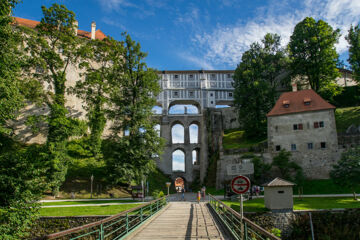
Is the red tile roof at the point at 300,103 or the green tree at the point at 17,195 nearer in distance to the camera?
the green tree at the point at 17,195

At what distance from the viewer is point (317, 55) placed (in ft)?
126

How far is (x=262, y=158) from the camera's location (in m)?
33.2

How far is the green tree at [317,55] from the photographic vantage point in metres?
38.1

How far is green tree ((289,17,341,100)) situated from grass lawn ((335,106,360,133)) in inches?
123

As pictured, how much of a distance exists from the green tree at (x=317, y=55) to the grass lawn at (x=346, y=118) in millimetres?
3132

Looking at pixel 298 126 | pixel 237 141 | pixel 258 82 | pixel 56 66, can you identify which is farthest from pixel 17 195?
pixel 258 82

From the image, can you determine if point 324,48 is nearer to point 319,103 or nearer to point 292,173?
point 319,103

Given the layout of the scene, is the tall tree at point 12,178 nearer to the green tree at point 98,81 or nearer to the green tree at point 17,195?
the green tree at point 17,195

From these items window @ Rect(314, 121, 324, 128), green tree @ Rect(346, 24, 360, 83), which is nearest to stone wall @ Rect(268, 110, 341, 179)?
window @ Rect(314, 121, 324, 128)

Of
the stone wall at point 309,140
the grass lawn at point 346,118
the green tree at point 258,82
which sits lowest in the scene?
the stone wall at point 309,140

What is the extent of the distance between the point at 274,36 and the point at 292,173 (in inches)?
1009

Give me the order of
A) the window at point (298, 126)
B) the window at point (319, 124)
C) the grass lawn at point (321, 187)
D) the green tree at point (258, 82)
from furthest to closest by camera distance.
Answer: the green tree at point (258, 82) → the window at point (298, 126) → the window at point (319, 124) → the grass lawn at point (321, 187)

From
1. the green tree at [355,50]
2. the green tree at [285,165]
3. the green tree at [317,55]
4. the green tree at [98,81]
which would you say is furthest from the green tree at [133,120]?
the green tree at [355,50]

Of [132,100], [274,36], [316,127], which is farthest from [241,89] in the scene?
[132,100]
